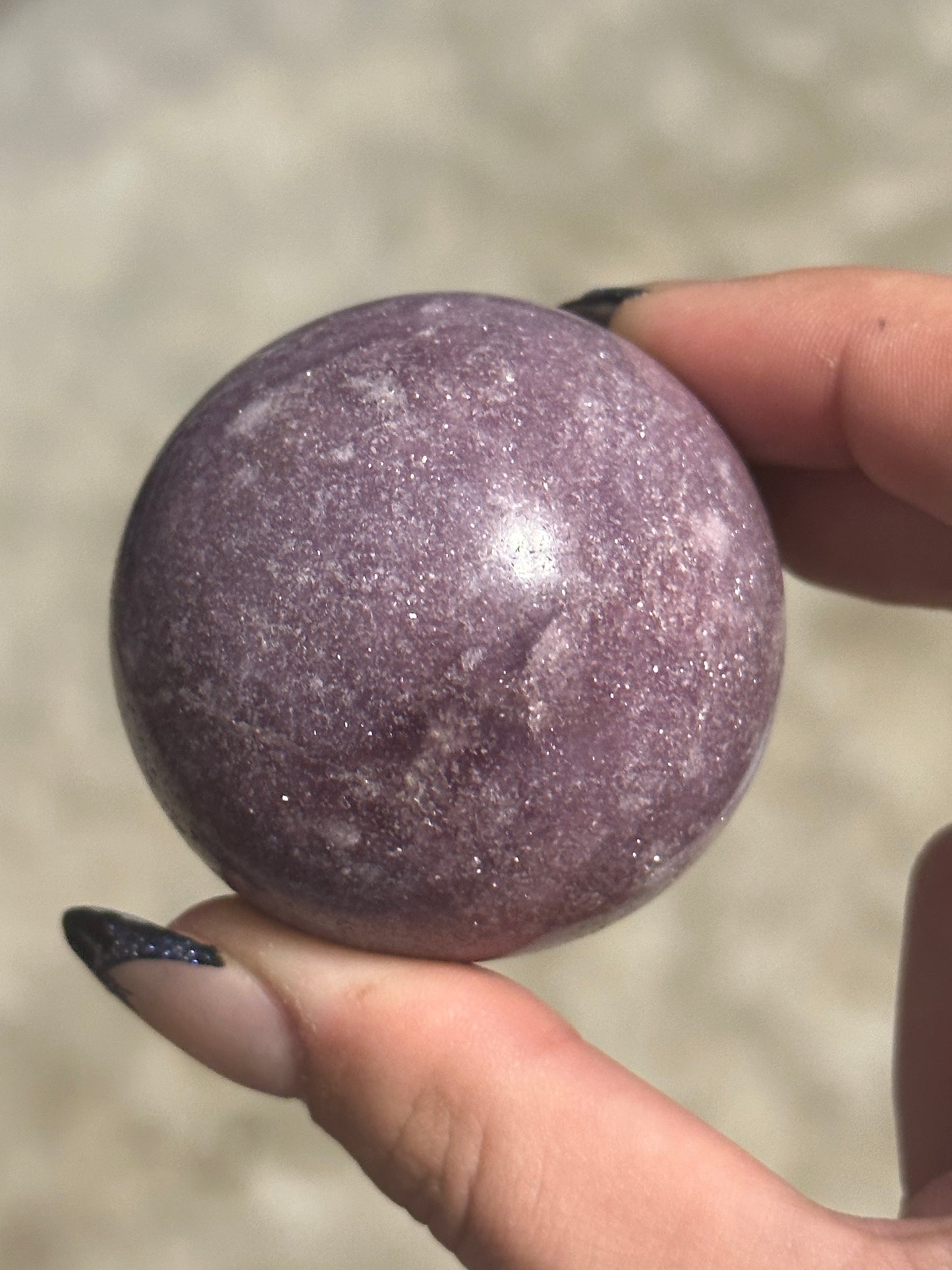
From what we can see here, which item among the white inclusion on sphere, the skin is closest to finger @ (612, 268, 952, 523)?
the skin

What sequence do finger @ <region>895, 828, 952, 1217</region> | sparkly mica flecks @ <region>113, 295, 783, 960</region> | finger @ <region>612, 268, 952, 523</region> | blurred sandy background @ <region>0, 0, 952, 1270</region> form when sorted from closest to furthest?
1. sparkly mica flecks @ <region>113, 295, 783, 960</region>
2. finger @ <region>612, 268, 952, 523</region>
3. finger @ <region>895, 828, 952, 1217</region>
4. blurred sandy background @ <region>0, 0, 952, 1270</region>

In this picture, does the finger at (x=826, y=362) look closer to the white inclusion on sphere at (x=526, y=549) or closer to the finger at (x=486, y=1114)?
the white inclusion on sphere at (x=526, y=549)

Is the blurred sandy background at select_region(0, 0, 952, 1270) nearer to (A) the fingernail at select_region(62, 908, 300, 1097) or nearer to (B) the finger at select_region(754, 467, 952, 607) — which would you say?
(B) the finger at select_region(754, 467, 952, 607)

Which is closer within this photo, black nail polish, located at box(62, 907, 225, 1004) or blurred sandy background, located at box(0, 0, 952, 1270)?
black nail polish, located at box(62, 907, 225, 1004)

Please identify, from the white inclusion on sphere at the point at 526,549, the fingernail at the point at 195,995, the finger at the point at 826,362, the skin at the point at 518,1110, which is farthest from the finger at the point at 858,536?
the fingernail at the point at 195,995

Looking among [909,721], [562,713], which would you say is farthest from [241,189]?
[562,713]

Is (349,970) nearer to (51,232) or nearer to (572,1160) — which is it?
(572,1160)
